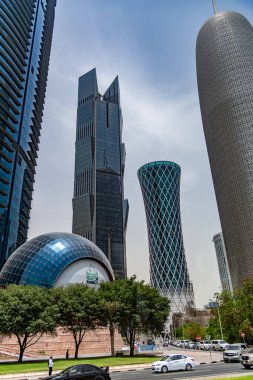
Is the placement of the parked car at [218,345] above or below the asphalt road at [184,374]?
above

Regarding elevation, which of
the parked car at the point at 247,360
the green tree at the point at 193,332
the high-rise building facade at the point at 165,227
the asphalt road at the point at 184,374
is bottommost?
the asphalt road at the point at 184,374

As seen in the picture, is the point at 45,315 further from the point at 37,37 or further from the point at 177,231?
the point at 177,231

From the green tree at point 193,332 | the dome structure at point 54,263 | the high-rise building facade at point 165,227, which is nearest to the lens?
the dome structure at point 54,263

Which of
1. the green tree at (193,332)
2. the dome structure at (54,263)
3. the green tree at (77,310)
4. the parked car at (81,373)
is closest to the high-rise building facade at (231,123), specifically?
the green tree at (193,332)

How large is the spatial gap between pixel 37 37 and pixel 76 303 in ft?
406

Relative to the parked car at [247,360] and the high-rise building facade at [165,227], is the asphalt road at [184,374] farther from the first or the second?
the high-rise building facade at [165,227]

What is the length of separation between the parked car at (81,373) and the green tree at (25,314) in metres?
22.6

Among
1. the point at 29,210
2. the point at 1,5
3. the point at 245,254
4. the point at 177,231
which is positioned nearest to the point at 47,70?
the point at 1,5

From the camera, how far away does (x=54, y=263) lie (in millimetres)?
72000

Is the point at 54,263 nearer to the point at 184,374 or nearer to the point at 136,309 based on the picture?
the point at 136,309

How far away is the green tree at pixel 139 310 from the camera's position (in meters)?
47.7

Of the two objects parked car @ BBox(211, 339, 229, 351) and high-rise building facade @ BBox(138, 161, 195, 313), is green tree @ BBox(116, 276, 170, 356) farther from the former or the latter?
high-rise building facade @ BBox(138, 161, 195, 313)

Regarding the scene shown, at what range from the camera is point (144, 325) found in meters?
49.0

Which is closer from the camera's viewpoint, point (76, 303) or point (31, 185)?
point (76, 303)
